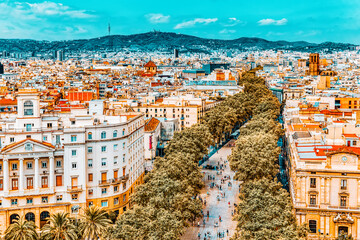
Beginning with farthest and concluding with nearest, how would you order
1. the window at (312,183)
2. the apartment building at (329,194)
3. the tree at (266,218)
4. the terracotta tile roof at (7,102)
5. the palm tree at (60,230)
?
the terracotta tile roof at (7,102) → the window at (312,183) → the apartment building at (329,194) → the palm tree at (60,230) → the tree at (266,218)

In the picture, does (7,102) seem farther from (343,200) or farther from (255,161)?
(343,200)

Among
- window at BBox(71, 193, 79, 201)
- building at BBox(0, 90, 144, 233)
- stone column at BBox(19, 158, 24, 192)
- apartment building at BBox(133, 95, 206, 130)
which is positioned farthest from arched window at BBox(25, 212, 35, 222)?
apartment building at BBox(133, 95, 206, 130)

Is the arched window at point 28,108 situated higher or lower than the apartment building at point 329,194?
higher

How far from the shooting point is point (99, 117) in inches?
2179

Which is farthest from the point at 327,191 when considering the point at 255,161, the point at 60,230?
the point at 60,230

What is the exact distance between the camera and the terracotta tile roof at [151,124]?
3115 inches

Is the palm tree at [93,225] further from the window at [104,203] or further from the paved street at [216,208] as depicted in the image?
the window at [104,203]

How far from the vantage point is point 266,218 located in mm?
36250

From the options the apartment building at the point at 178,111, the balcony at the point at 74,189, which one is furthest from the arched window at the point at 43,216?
the apartment building at the point at 178,111

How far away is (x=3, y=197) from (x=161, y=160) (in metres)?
18.6

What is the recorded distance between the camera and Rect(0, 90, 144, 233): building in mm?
48438

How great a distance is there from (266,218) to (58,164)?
25.0 m

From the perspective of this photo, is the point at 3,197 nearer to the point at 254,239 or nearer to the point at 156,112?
the point at 254,239

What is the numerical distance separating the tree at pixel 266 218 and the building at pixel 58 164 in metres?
17.9
